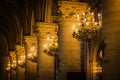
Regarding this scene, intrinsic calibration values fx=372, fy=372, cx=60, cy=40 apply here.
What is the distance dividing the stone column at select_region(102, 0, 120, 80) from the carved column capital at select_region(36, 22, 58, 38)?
10.7m

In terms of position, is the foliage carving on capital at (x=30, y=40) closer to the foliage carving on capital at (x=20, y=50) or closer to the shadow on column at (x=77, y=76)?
the foliage carving on capital at (x=20, y=50)

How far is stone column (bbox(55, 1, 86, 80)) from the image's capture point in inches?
685

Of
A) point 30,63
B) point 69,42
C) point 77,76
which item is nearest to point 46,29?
point 69,42

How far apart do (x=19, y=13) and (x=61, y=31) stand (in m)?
13.1

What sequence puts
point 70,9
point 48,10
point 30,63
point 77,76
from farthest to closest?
point 30,63 → point 48,10 → point 70,9 → point 77,76

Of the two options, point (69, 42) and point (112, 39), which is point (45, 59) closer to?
point (69, 42)

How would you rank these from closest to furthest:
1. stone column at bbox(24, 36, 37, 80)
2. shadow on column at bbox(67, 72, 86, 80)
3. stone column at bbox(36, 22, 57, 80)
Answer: shadow on column at bbox(67, 72, 86, 80) < stone column at bbox(36, 22, 57, 80) < stone column at bbox(24, 36, 37, 80)

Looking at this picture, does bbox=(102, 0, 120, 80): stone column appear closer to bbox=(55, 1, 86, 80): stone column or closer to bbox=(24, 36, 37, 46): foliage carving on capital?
bbox=(55, 1, 86, 80): stone column

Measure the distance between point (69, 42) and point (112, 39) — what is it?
6.51m

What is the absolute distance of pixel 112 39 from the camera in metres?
11.2

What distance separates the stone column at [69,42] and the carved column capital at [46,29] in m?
4.26

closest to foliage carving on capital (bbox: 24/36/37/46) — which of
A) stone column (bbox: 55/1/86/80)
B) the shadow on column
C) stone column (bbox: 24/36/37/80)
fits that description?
stone column (bbox: 24/36/37/80)

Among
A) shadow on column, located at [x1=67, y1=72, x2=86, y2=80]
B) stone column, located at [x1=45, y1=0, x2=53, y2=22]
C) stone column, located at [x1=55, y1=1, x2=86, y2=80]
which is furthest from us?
stone column, located at [x1=45, y1=0, x2=53, y2=22]

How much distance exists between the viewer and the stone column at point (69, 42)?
17.4 m
